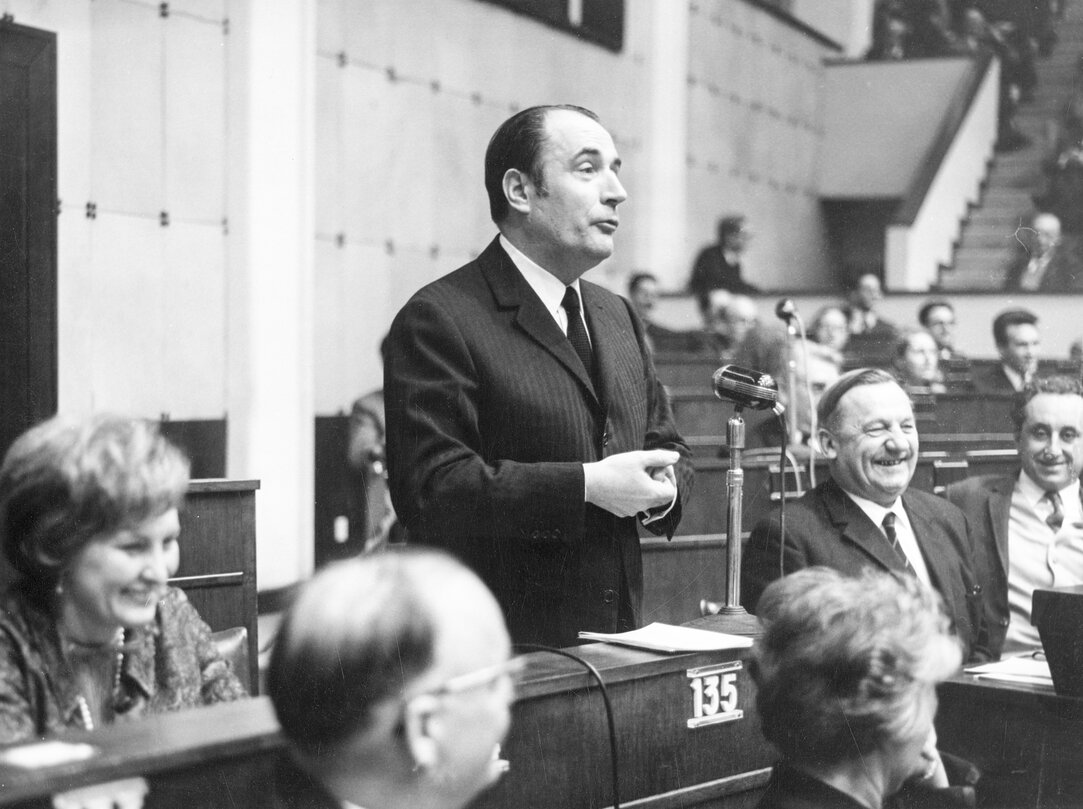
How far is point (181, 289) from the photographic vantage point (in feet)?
19.1

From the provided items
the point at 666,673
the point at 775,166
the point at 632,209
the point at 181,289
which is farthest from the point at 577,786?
the point at 775,166

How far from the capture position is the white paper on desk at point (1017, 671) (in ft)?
7.88

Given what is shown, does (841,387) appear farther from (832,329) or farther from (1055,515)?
(832,329)

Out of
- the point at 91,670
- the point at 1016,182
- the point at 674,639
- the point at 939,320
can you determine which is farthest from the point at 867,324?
the point at 91,670

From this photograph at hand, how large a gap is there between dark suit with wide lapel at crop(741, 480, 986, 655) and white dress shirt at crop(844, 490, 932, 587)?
0.01 meters

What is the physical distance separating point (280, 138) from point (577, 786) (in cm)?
479

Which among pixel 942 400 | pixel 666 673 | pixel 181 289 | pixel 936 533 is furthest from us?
pixel 942 400

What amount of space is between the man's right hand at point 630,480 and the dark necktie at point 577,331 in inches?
10.0

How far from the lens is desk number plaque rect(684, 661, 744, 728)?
1987mm

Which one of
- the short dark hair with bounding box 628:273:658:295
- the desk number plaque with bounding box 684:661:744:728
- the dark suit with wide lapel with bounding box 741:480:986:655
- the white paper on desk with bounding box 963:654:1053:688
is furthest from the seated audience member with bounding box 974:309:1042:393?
the desk number plaque with bounding box 684:661:744:728

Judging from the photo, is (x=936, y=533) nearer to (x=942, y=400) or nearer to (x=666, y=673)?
(x=666, y=673)

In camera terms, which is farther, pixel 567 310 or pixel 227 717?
pixel 567 310

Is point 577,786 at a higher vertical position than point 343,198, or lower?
lower

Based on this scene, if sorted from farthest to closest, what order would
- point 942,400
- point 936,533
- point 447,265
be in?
point 447,265 < point 942,400 < point 936,533
